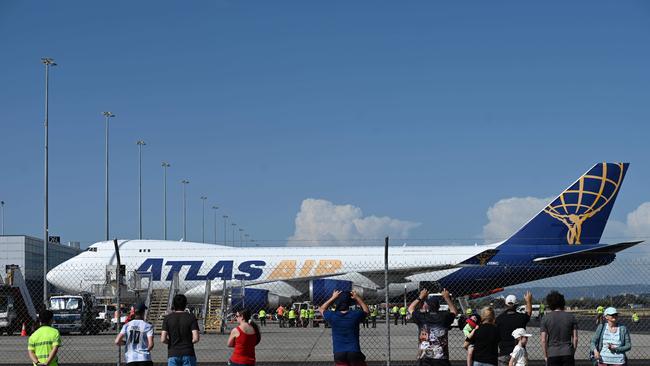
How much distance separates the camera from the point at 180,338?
423 inches

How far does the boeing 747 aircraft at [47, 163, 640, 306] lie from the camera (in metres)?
42.6

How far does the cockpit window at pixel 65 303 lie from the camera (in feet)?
109

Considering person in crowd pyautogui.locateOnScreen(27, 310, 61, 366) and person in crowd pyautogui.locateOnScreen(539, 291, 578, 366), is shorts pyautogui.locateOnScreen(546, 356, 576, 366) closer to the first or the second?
person in crowd pyautogui.locateOnScreen(539, 291, 578, 366)

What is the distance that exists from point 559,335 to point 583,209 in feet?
109

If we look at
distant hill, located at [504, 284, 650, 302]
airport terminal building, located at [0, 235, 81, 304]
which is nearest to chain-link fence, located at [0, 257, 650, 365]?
distant hill, located at [504, 284, 650, 302]

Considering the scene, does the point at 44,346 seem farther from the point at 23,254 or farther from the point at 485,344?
the point at 23,254

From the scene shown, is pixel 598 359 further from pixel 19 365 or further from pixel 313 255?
pixel 313 255

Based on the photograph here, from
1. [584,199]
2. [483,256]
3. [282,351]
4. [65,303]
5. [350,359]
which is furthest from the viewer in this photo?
[483,256]

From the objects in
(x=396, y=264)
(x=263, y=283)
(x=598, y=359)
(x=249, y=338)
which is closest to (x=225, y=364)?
(x=249, y=338)

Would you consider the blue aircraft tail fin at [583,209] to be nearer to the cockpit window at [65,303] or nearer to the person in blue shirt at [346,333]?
the cockpit window at [65,303]

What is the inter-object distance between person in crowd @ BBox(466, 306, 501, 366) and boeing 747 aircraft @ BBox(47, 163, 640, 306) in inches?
1214

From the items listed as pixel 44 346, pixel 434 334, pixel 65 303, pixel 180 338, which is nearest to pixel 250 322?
pixel 180 338

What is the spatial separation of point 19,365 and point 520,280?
30.2 meters

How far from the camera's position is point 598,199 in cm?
4266
